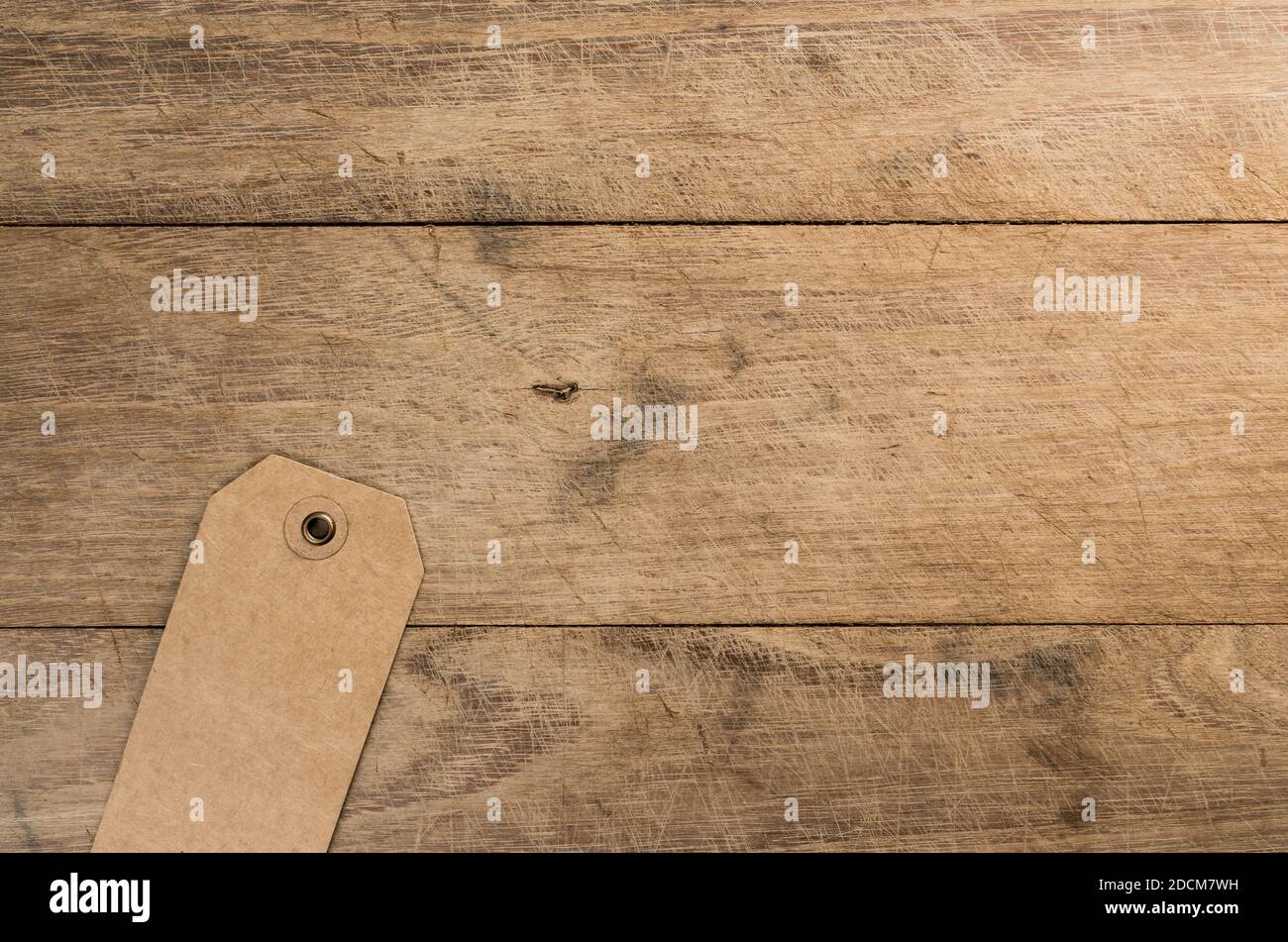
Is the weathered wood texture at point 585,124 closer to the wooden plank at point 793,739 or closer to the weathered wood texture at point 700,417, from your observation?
the weathered wood texture at point 700,417

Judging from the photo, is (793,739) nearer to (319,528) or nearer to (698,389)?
(698,389)

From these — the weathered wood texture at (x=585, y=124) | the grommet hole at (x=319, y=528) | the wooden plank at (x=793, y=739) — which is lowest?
the wooden plank at (x=793, y=739)

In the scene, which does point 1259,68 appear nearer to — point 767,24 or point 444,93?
point 767,24

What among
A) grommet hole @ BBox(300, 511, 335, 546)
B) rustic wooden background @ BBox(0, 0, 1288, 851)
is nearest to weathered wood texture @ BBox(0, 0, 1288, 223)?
rustic wooden background @ BBox(0, 0, 1288, 851)

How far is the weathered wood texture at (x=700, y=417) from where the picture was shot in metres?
0.62

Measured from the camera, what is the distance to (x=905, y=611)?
62cm

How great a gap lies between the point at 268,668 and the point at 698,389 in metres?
0.38

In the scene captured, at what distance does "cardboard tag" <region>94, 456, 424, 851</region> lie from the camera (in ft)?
1.98

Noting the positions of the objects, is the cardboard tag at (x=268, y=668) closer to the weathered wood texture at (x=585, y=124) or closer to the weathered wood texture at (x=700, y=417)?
the weathered wood texture at (x=700, y=417)

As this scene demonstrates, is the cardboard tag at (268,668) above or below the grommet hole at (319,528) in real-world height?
below

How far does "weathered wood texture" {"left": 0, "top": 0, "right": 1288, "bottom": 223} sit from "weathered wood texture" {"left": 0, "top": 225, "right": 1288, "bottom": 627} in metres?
0.03

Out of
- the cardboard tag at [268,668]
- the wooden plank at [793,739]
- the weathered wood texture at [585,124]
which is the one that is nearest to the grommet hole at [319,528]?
the cardboard tag at [268,668]

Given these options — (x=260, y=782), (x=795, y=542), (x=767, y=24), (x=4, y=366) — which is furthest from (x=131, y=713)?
(x=767, y=24)

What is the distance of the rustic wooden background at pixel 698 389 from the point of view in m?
0.61
